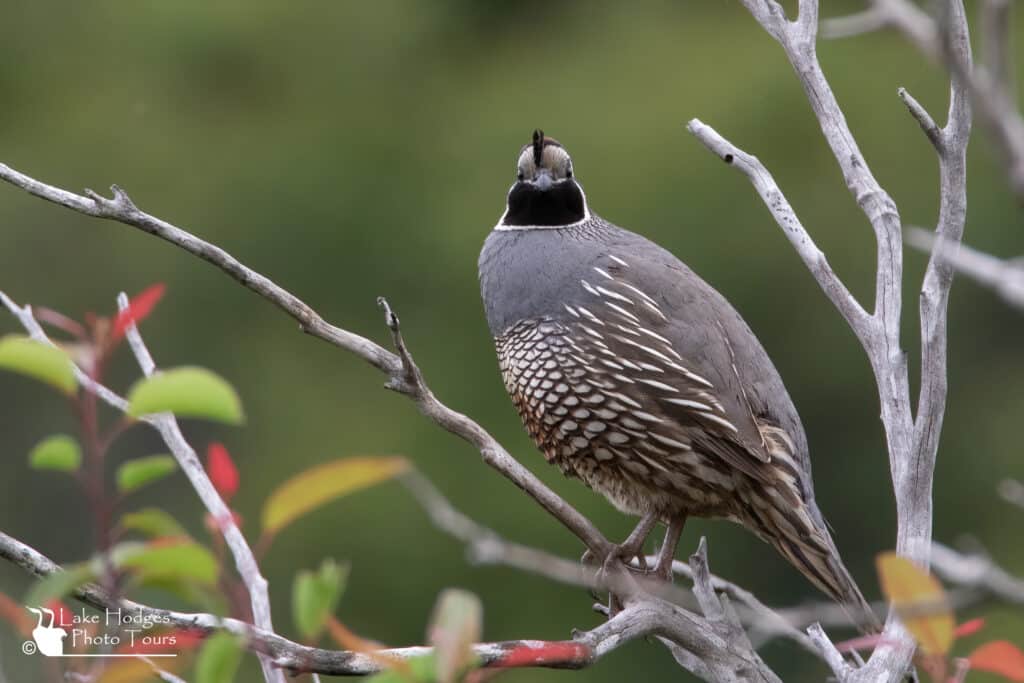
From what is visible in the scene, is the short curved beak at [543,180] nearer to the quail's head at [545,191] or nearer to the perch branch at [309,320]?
the quail's head at [545,191]

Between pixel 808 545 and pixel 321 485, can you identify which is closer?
pixel 321 485

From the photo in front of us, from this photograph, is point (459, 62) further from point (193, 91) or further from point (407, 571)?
point (407, 571)

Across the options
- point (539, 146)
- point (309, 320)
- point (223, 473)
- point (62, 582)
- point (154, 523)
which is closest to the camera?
point (62, 582)

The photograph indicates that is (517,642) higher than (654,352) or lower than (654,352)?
lower

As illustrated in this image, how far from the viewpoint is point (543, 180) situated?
398cm

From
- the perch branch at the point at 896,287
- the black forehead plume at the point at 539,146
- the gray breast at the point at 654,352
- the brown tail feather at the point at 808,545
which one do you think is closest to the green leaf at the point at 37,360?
the perch branch at the point at 896,287

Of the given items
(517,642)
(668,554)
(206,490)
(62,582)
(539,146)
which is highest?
(539,146)

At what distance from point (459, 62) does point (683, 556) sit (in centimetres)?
663

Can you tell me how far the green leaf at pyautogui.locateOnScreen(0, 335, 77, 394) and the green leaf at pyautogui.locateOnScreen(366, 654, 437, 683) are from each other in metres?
0.37

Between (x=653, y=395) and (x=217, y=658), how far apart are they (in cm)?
230

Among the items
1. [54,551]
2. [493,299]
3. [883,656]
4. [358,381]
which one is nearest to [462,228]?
[358,381]

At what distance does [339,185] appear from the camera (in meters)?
12.5

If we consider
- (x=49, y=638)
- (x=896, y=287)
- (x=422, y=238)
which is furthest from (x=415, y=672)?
(x=422, y=238)

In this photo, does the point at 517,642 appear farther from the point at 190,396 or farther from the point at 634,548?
the point at 634,548
